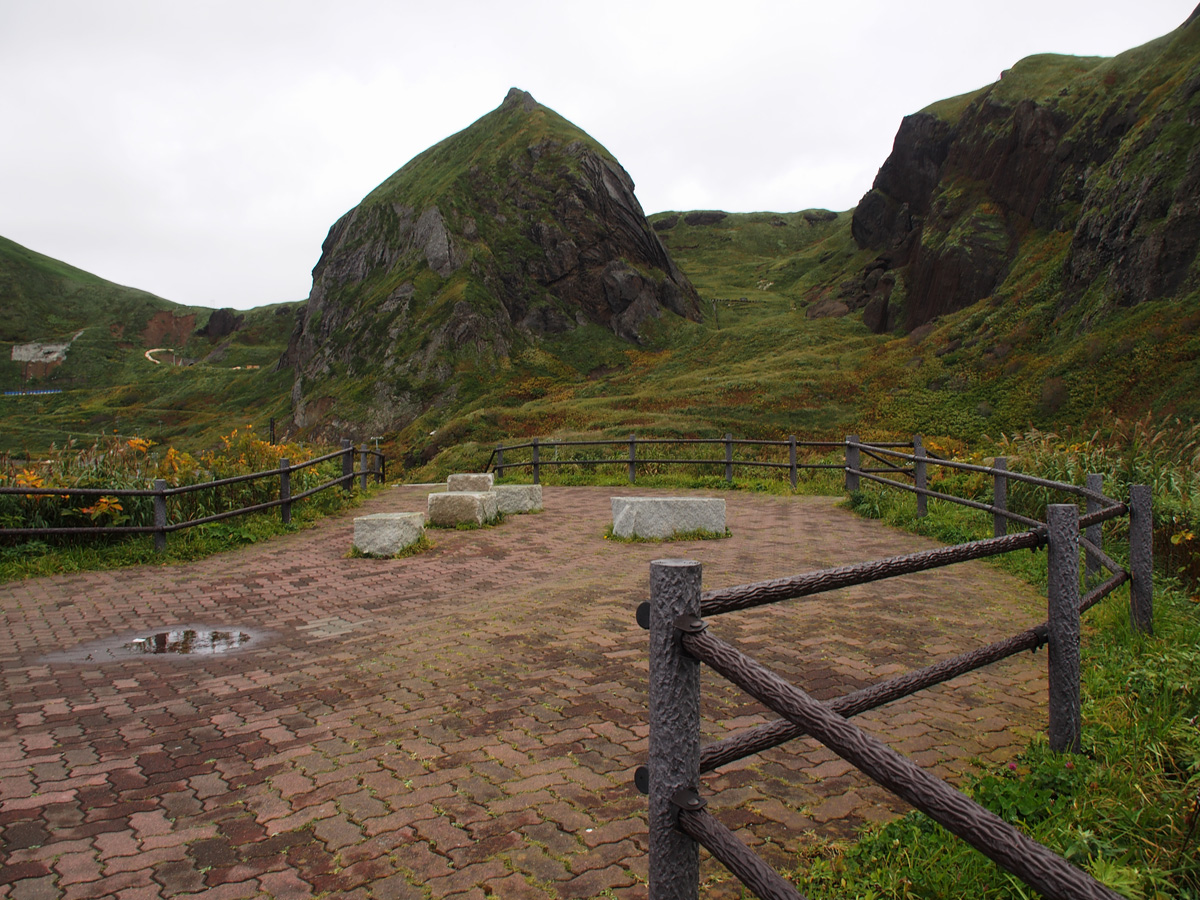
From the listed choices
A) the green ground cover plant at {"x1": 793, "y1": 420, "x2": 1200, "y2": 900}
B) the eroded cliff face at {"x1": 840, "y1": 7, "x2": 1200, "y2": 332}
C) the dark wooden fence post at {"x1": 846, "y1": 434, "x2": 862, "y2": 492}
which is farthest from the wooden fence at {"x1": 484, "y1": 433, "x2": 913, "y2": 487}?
the eroded cliff face at {"x1": 840, "y1": 7, "x2": 1200, "y2": 332}

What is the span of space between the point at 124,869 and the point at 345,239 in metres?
73.4

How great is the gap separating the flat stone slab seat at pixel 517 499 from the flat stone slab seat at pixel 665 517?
3.31 metres

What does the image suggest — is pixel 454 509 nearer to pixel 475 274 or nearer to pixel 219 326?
pixel 475 274

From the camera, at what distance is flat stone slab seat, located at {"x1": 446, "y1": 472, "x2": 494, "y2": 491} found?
14.3 m

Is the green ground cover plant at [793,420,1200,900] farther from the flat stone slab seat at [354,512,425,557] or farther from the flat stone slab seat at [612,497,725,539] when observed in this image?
the flat stone slab seat at [354,512,425,557]

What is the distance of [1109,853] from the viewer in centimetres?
248

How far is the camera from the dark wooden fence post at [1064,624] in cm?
319

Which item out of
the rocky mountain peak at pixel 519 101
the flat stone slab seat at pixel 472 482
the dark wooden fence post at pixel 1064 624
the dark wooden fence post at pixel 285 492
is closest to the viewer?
Result: the dark wooden fence post at pixel 1064 624

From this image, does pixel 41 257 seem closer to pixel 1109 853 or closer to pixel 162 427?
pixel 162 427

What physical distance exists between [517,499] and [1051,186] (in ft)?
123

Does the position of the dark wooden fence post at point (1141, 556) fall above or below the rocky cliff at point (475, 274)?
below

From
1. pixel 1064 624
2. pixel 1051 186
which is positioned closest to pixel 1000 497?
pixel 1064 624

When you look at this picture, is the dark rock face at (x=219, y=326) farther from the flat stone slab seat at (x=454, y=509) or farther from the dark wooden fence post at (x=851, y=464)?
the dark wooden fence post at (x=851, y=464)

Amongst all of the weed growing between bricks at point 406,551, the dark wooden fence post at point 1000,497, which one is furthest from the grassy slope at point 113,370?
the dark wooden fence post at point 1000,497
